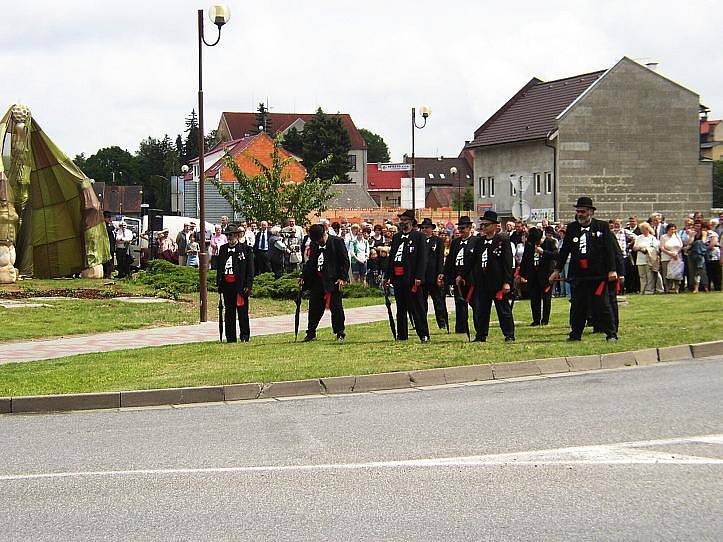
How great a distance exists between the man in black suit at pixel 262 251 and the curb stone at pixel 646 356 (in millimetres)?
16500

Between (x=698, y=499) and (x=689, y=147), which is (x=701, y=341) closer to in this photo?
(x=698, y=499)

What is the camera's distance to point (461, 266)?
681 inches

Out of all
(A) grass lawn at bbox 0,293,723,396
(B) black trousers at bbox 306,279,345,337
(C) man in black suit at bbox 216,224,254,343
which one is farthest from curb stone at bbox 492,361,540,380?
(C) man in black suit at bbox 216,224,254,343

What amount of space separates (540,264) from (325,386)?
25.0 ft

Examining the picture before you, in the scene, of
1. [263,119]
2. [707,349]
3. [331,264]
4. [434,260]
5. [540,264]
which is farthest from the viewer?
[263,119]

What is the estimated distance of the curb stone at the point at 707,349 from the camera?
1545cm

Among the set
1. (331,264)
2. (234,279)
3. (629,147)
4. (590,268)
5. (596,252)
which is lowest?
(234,279)

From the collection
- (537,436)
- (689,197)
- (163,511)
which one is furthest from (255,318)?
(689,197)

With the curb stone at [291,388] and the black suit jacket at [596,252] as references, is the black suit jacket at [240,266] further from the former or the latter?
the black suit jacket at [596,252]

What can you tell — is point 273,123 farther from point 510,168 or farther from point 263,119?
point 510,168

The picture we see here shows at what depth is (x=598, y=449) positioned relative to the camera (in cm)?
846

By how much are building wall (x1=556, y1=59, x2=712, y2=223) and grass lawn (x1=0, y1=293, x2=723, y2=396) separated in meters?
41.9

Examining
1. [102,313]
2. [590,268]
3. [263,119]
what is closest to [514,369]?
[590,268]

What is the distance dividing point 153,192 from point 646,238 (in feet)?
402
